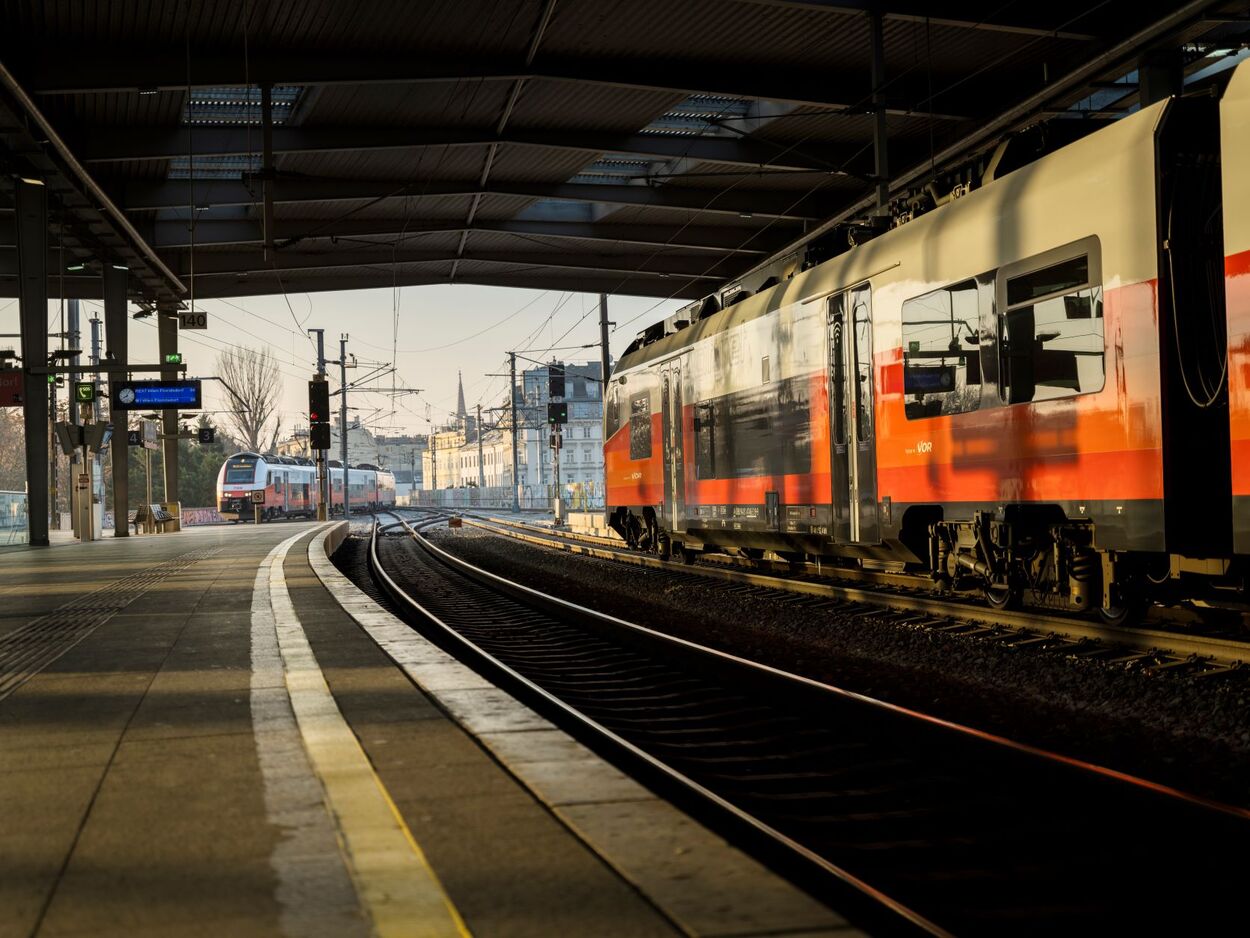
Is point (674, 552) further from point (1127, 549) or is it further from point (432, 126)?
point (1127, 549)

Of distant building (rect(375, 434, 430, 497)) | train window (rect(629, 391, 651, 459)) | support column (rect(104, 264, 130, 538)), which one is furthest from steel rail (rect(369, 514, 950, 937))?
distant building (rect(375, 434, 430, 497))

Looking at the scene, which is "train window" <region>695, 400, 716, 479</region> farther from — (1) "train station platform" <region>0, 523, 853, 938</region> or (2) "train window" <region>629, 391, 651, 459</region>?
(1) "train station platform" <region>0, 523, 853, 938</region>

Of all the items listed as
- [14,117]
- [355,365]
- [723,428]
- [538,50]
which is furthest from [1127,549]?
[355,365]

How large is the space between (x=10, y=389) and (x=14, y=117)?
11894mm

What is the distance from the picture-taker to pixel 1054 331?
28.9ft

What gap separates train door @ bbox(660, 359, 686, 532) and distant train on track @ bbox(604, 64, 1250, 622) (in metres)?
2.91

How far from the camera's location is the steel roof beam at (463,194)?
27141mm

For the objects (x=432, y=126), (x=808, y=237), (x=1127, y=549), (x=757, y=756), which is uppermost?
(x=432, y=126)

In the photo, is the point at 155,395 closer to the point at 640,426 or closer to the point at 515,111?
the point at 515,111

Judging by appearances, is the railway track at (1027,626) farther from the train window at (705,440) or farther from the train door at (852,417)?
the train window at (705,440)

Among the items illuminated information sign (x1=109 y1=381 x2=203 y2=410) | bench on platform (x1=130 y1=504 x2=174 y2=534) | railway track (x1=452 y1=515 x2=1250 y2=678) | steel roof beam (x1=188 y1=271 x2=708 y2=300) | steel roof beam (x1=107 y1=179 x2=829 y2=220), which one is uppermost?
steel roof beam (x1=107 y1=179 x2=829 y2=220)

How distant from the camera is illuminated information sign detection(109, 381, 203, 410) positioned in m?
28.8

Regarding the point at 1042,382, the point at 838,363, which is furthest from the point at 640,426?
the point at 1042,382

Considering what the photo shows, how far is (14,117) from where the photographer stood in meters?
20.1
